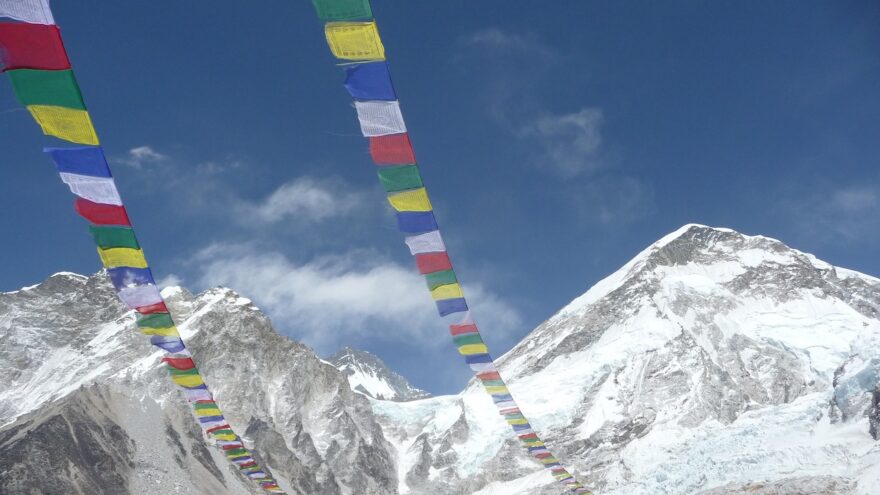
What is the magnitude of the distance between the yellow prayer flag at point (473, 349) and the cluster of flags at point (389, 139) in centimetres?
68

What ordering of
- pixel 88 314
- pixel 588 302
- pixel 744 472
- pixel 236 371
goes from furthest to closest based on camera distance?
pixel 588 302, pixel 88 314, pixel 236 371, pixel 744 472

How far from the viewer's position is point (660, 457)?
282ft

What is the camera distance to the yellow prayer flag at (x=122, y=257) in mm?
9203

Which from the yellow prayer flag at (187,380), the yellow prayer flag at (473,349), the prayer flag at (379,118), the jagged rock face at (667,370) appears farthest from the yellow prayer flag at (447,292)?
the jagged rock face at (667,370)

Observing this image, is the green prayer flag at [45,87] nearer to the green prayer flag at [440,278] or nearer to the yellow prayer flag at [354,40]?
the yellow prayer flag at [354,40]

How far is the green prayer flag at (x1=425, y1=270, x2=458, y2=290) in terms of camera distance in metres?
10.3

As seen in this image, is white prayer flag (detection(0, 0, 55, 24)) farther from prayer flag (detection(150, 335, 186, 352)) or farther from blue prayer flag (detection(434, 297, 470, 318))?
blue prayer flag (detection(434, 297, 470, 318))

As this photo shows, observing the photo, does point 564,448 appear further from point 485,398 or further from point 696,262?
point 696,262

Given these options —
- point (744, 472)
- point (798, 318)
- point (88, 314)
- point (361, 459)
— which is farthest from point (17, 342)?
point (798, 318)

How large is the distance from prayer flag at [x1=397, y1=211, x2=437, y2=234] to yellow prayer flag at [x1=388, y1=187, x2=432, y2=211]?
11 cm

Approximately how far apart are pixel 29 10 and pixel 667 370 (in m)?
127

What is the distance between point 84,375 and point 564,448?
6972cm

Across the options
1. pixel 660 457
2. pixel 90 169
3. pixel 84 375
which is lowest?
pixel 90 169

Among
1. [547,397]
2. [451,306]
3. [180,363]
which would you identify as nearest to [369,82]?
[451,306]
